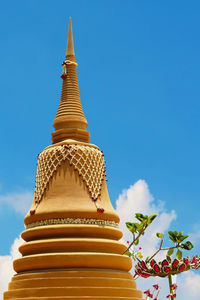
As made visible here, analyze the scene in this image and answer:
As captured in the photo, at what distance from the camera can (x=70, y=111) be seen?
70.2 ft

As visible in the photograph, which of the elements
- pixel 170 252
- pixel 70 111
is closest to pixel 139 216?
pixel 170 252

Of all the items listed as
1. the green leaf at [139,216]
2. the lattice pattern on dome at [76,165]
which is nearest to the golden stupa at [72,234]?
the lattice pattern on dome at [76,165]

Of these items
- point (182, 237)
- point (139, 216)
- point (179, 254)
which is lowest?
point (179, 254)

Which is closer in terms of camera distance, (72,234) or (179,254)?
(72,234)

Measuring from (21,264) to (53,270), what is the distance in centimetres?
168

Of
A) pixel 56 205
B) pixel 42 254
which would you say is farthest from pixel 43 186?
pixel 42 254

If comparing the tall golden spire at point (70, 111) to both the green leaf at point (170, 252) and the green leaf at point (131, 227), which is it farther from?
the green leaf at point (170, 252)

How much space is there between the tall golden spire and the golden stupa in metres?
0.05

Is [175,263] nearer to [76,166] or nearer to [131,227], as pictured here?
[131,227]

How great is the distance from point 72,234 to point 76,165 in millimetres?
2843

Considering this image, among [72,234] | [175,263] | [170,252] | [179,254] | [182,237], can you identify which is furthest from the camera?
[179,254]

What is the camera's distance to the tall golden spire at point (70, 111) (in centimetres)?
2106

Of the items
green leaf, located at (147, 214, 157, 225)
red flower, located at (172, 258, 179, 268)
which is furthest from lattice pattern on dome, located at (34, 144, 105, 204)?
red flower, located at (172, 258, 179, 268)

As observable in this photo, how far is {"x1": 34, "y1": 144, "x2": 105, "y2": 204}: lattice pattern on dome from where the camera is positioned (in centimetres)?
1939
